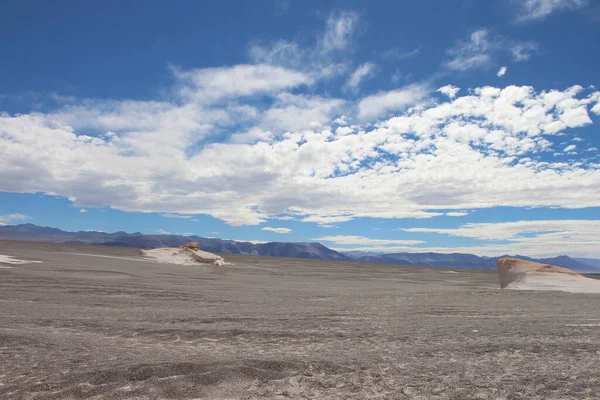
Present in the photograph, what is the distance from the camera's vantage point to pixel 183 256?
41594mm

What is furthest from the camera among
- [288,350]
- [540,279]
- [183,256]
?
[183,256]

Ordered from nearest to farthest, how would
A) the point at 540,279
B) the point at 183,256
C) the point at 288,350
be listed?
1. the point at 288,350
2. the point at 540,279
3. the point at 183,256

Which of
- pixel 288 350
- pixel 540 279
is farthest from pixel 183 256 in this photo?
pixel 288 350

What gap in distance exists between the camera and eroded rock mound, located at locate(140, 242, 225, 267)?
4012 cm

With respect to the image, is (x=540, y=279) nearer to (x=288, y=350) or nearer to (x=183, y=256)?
(x=288, y=350)

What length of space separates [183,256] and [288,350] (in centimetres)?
3585

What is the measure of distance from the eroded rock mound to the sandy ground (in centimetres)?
2650

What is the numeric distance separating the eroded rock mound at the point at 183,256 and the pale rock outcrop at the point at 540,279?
78.9 feet

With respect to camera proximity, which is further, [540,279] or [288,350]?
[540,279]

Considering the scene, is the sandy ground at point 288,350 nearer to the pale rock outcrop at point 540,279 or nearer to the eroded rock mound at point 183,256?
the pale rock outcrop at point 540,279

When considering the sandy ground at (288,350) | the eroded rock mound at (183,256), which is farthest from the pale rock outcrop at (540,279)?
the eroded rock mound at (183,256)

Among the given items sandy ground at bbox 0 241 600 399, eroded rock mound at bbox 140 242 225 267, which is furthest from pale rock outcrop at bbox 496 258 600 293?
eroded rock mound at bbox 140 242 225 267

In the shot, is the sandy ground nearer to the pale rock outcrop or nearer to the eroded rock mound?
the pale rock outcrop

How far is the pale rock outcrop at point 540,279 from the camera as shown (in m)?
22.1
